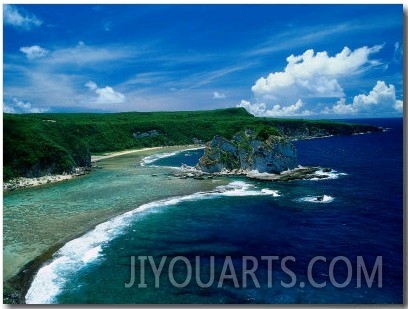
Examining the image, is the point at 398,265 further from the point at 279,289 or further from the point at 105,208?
the point at 105,208

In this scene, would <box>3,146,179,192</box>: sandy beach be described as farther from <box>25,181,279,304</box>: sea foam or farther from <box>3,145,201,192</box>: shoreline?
<box>25,181,279,304</box>: sea foam

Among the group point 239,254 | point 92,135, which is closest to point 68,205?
point 239,254

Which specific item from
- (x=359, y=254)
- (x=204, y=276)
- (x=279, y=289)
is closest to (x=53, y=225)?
(x=204, y=276)

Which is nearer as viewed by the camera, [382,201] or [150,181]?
[382,201]

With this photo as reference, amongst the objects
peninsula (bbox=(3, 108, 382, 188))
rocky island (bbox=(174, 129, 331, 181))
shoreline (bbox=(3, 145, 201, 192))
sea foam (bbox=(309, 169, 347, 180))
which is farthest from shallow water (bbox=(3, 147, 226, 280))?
sea foam (bbox=(309, 169, 347, 180))

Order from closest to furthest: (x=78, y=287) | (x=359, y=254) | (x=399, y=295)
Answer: (x=399, y=295) → (x=78, y=287) → (x=359, y=254)

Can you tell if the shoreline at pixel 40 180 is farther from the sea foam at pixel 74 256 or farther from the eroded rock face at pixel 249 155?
the sea foam at pixel 74 256

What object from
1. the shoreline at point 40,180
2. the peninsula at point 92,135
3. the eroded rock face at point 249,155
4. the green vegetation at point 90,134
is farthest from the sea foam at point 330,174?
the shoreline at point 40,180
